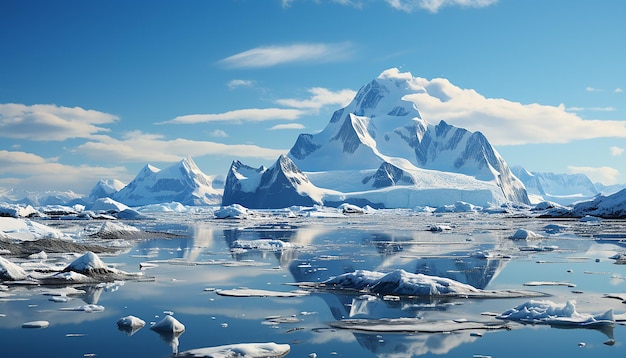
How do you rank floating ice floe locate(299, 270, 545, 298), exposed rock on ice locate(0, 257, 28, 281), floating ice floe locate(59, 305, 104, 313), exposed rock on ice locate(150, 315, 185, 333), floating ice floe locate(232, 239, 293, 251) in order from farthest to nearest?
1. floating ice floe locate(232, 239, 293, 251)
2. exposed rock on ice locate(0, 257, 28, 281)
3. floating ice floe locate(299, 270, 545, 298)
4. floating ice floe locate(59, 305, 104, 313)
5. exposed rock on ice locate(150, 315, 185, 333)

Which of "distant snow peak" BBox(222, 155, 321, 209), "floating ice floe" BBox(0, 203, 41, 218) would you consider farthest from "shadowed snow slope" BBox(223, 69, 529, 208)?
"floating ice floe" BBox(0, 203, 41, 218)

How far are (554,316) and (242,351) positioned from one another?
5.21 m

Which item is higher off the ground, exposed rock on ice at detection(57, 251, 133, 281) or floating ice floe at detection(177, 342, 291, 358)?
exposed rock on ice at detection(57, 251, 133, 281)

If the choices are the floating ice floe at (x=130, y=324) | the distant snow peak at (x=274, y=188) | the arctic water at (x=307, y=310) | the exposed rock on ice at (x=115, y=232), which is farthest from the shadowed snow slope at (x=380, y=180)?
the floating ice floe at (x=130, y=324)

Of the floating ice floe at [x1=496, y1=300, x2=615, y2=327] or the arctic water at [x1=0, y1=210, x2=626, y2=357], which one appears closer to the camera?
the arctic water at [x1=0, y1=210, x2=626, y2=357]

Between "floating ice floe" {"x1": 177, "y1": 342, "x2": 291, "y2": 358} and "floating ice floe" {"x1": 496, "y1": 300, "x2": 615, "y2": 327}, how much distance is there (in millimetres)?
4069

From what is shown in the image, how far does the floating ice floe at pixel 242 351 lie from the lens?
757cm

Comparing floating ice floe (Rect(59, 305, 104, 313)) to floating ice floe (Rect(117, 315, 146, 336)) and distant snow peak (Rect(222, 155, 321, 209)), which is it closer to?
floating ice floe (Rect(117, 315, 146, 336))

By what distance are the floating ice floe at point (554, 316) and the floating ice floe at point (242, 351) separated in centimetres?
407

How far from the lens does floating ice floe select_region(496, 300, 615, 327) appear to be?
9.58 metres

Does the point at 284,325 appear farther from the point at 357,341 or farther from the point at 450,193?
the point at 450,193

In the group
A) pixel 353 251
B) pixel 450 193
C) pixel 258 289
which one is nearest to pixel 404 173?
pixel 450 193

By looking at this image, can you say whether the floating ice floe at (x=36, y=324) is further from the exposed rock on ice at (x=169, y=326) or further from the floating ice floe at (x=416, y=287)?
the floating ice floe at (x=416, y=287)

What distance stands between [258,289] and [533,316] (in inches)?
230
